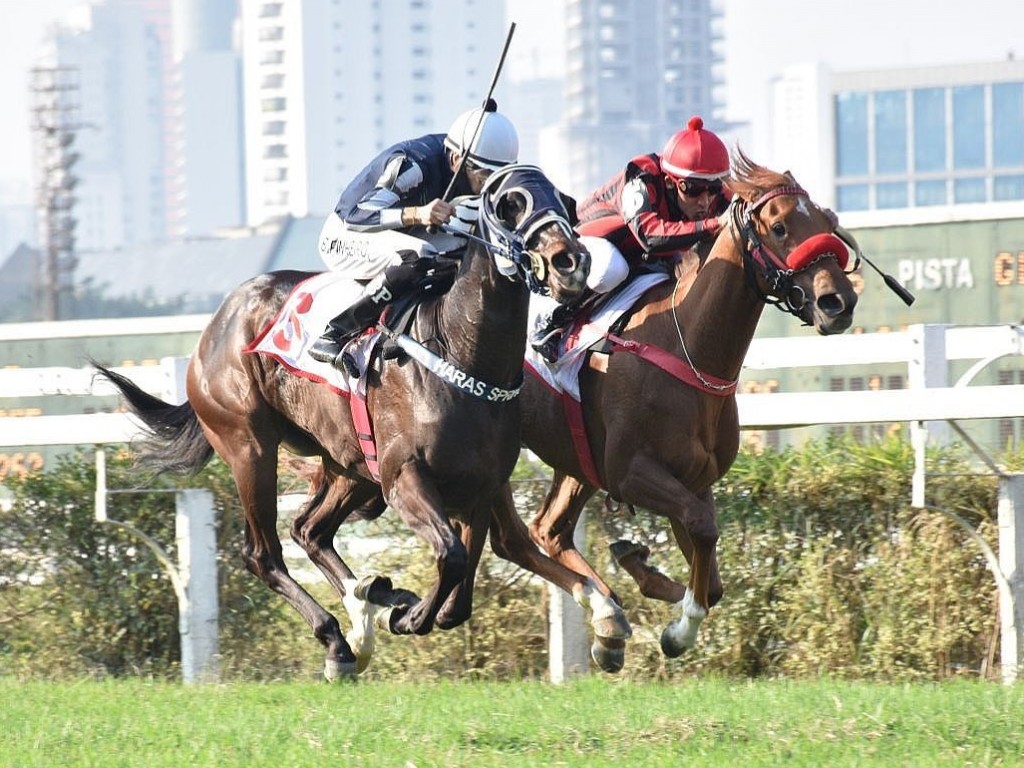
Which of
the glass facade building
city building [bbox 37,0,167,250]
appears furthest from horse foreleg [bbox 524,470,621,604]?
city building [bbox 37,0,167,250]

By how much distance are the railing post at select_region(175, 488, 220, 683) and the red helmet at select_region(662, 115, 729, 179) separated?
236 centimetres

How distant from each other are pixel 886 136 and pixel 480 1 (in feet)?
204

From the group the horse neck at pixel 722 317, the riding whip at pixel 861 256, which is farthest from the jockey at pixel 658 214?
the riding whip at pixel 861 256

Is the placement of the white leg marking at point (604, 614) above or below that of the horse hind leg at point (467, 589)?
below

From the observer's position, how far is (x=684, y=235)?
5.89 m

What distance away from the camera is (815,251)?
5266 mm

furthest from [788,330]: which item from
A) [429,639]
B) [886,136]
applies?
[886,136]

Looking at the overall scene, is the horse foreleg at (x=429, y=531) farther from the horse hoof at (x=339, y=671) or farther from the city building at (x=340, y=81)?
the city building at (x=340, y=81)

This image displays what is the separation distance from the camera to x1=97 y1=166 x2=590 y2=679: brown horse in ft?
16.9

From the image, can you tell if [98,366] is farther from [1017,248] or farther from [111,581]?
[1017,248]

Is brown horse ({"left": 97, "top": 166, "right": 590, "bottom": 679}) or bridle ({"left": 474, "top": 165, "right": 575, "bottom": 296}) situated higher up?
bridle ({"left": 474, "top": 165, "right": 575, "bottom": 296})

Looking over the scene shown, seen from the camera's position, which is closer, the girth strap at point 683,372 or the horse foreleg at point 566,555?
the girth strap at point 683,372

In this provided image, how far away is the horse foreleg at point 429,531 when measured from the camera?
527 cm

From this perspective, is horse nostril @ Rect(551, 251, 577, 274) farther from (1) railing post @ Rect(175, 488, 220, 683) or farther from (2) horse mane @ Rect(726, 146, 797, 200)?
(1) railing post @ Rect(175, 488, 220, 683)
